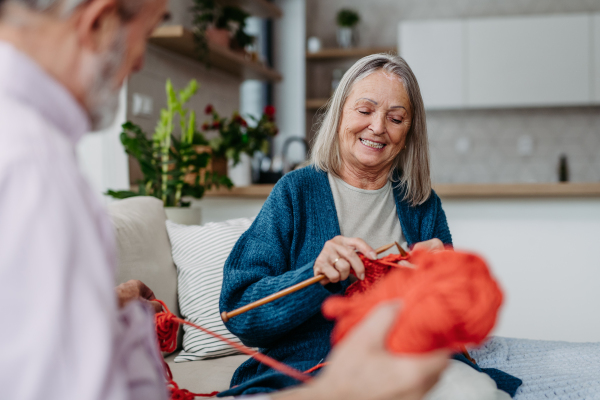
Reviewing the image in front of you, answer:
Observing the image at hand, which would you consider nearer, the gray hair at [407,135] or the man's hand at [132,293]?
the man's hand at [132,293]

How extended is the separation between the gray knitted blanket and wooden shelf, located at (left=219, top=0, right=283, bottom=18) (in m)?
2.47

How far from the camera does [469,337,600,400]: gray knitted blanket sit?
3.67 ft

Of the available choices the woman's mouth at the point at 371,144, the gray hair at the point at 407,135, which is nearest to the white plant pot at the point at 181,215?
the gray hair at the point at 407,135

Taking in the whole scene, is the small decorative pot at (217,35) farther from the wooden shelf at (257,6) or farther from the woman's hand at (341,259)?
the woman's hand at (341,259)

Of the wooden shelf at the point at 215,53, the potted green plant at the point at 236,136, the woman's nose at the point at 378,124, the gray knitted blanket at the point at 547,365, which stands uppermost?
the wooden shelf at the point at 215,53

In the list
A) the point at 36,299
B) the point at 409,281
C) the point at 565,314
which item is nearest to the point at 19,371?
the point at 36,299

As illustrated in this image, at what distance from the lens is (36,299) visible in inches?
14.7

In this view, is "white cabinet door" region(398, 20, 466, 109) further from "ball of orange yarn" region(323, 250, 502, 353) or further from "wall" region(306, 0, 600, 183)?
"ball of orange yarn" region(323, 250, 502, 353)

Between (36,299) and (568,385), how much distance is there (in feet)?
3.85

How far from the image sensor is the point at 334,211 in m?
1.16

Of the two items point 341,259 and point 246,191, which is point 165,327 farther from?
point 246,191

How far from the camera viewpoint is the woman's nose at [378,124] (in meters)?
1.19

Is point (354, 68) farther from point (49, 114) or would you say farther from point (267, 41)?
point (267, 41)

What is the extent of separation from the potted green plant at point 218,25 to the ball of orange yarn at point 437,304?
2.08m
